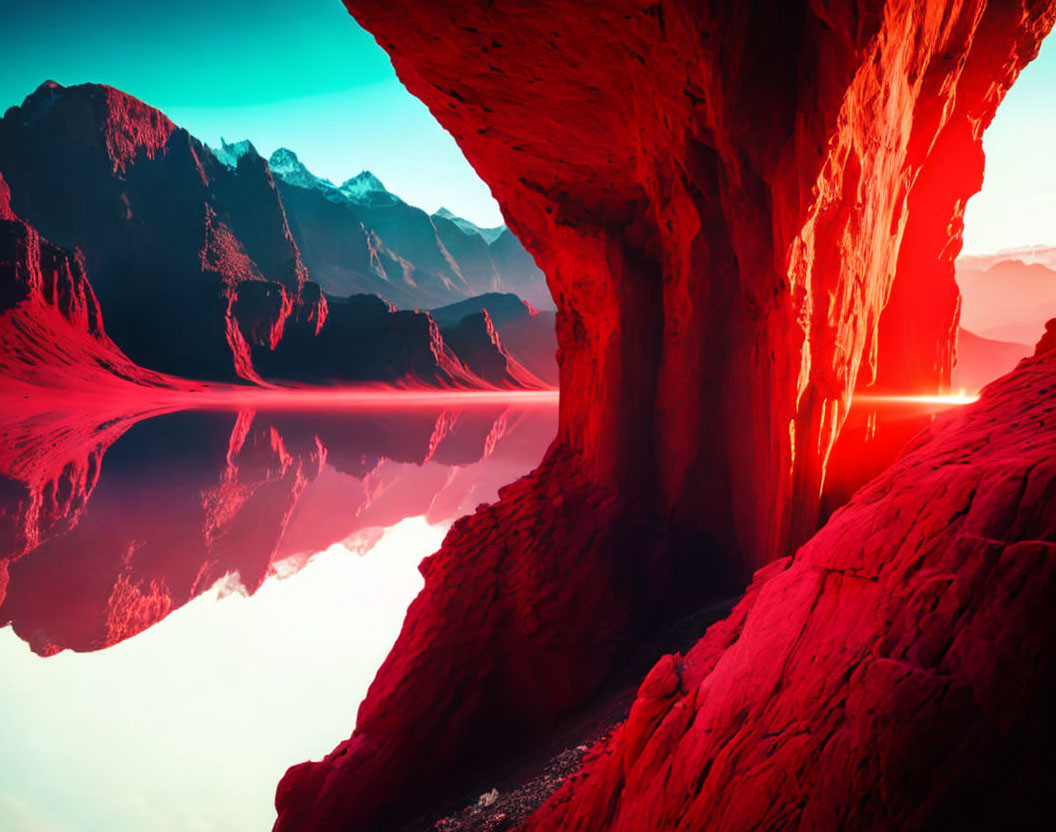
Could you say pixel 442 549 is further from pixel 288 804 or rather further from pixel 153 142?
pixel 153 142

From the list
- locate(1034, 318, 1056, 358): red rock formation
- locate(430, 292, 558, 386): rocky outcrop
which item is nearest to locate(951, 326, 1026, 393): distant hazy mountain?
locate(1034, 318, 1056, 358): red rock formation

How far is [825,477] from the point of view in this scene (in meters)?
5.28

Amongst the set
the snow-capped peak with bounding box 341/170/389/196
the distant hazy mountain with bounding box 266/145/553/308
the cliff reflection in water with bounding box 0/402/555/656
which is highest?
the snow-capped peak with bounding box 341/170/389/196

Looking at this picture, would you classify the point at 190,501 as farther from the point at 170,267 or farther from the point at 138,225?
the point at 138,225

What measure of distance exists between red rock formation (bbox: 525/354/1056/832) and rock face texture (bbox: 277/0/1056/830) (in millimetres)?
2378

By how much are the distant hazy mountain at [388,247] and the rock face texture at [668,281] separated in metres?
83.4

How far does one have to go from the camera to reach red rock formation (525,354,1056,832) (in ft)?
4.39

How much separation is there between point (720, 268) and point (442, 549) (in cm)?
513

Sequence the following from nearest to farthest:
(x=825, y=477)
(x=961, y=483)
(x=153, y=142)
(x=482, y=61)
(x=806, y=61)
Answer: (x=961, y=483) < (x=806, y=61) < (x=482, y=61) < (x=825, y=477) < (x=153, y=142)

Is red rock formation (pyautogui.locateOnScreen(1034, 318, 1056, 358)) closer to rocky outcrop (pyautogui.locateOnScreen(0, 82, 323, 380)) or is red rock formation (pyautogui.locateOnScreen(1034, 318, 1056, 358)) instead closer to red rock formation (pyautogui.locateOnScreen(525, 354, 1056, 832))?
red rock formation (pyautogui.locateOnScreen(525, 354, 1056, 832))

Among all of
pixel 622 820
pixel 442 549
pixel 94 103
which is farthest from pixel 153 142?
pixel 622 820

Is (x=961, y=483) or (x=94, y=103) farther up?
(x=94, y=103)

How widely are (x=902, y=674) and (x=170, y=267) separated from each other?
2530 inches

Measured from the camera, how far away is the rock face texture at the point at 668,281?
3.79 metres
